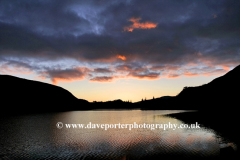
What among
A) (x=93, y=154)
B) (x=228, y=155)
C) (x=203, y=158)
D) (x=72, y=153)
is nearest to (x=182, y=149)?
(x=203, y=158)

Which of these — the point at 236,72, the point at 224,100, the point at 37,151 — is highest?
the point at 236,72

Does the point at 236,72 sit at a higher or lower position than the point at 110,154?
higher

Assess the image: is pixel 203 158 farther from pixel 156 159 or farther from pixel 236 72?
pixel 236 72

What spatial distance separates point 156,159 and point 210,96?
7947 inches

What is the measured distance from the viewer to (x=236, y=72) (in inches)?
6609

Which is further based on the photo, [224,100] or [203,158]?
[224,100]

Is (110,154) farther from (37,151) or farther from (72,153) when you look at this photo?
(37,151)

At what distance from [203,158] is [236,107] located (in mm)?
131654

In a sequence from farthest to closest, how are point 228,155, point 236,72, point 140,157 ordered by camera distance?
point 236,72
point 140,157
point 228,155

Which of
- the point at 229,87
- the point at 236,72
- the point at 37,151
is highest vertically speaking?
the point at 236,72

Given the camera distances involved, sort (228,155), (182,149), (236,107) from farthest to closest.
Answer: (236,107), (182,149), (228,155)

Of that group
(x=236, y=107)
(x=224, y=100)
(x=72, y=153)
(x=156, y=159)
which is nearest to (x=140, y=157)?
(x=156, y=159)

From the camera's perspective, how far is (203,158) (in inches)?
1104

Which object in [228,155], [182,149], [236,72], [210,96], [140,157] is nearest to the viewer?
[228,155]
